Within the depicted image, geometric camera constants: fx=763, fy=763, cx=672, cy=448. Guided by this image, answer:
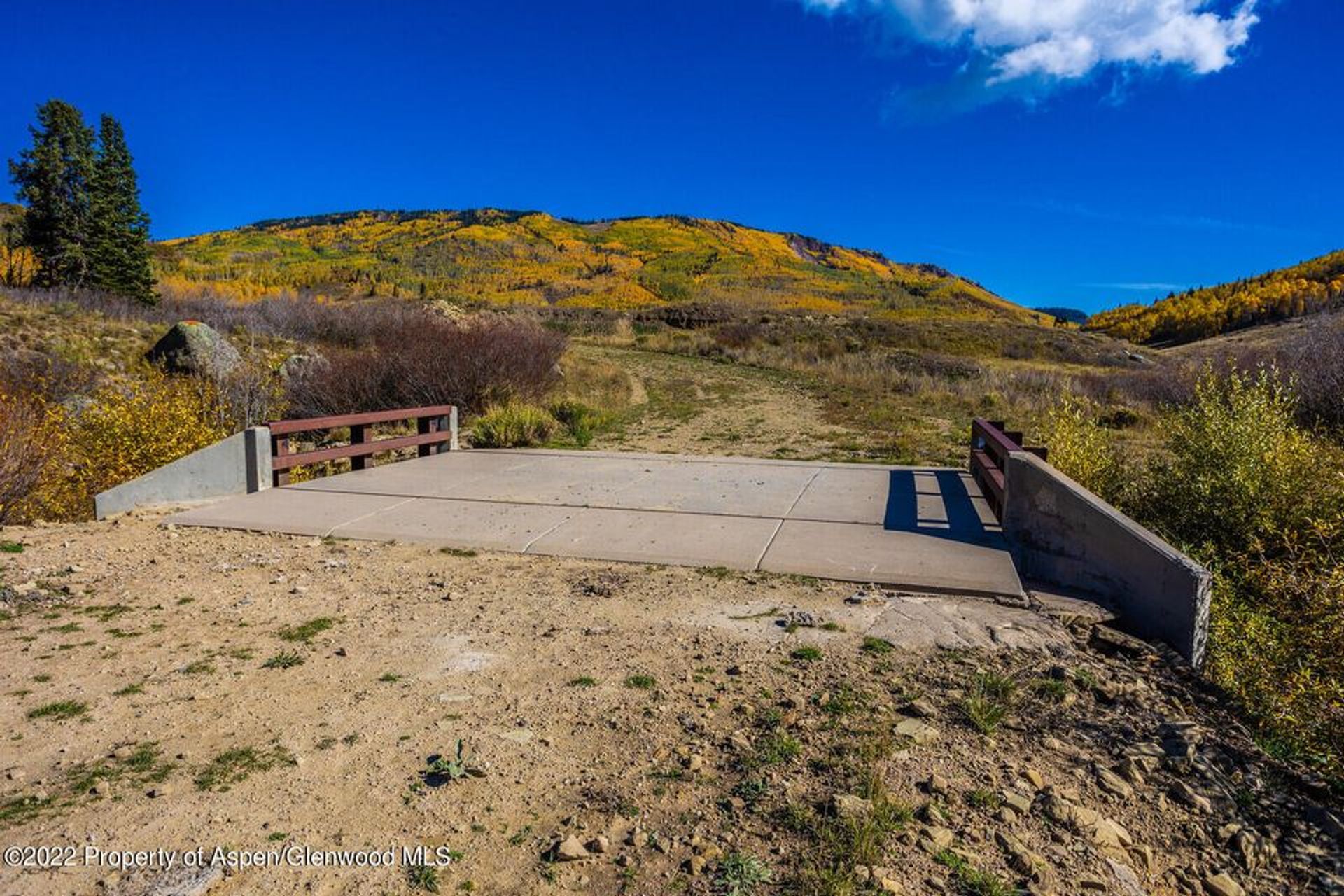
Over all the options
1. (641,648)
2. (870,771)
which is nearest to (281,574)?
(641,648)

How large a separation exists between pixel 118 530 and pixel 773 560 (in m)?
5.54

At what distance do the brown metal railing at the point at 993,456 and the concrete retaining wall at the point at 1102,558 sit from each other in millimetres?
404

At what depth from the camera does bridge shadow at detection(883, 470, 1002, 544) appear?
6.47m

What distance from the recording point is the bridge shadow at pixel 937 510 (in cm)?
647

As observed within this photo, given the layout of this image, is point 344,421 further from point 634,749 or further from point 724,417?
point 724,417

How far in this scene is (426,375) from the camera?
47.5 ft

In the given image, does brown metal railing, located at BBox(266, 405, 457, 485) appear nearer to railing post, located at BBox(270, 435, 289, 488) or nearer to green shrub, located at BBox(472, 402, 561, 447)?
railing post, located at BBox(270, 435, 289, 488)

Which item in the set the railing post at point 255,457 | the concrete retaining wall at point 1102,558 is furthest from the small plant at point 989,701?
the railing post at point 255,457

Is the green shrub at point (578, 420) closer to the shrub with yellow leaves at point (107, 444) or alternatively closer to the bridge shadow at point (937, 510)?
the shrub with yellow leaves at point (107, 444)

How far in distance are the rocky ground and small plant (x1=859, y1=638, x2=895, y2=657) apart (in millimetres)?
32

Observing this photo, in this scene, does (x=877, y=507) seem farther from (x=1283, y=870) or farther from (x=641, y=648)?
(x=1283, y=870)

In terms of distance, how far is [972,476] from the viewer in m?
9.13

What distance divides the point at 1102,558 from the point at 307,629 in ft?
16.3

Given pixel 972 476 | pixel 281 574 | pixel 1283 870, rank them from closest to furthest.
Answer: pixel 1283 870 < pixel 281 574 < pixel 972 476
